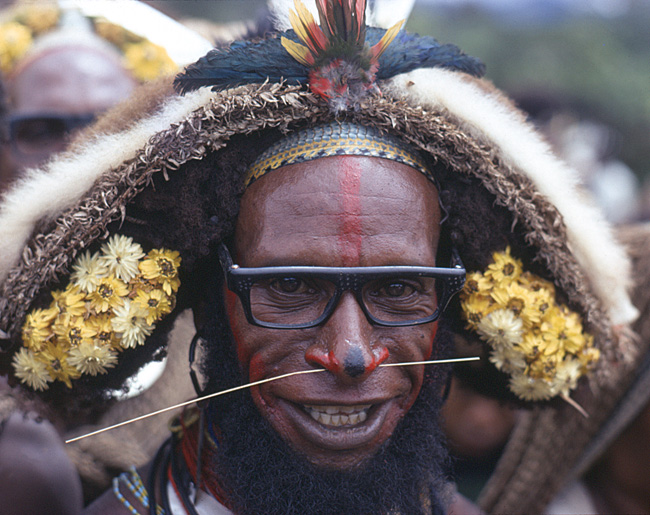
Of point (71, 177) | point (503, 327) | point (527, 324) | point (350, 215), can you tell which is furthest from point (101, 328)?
point (527, 324)

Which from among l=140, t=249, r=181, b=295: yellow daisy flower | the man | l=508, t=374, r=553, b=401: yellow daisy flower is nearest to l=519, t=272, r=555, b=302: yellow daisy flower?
the man

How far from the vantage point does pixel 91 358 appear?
2.30 meters

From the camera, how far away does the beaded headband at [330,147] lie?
7.34 feet

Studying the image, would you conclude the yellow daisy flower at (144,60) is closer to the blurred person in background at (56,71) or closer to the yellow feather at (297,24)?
the blurred person in background at (56,71)

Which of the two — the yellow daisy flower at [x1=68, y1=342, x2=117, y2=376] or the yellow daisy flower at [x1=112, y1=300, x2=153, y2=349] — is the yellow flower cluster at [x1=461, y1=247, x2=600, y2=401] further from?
the yellow daisy flower at [x1=68, y1=342, x2=117, y2=376]

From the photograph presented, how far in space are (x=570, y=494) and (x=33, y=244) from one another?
10.9 ft

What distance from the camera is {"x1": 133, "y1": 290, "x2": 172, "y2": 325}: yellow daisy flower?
230 centimetres

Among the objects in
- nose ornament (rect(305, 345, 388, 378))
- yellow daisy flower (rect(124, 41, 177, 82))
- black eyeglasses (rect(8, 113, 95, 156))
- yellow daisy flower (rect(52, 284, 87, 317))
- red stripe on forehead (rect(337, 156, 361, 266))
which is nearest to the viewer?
nose ornament (rect(305, 345, 388, 378))

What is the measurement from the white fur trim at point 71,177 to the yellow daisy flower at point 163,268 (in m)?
0.33

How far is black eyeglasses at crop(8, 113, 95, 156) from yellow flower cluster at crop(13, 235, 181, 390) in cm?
268

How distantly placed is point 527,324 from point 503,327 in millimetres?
105

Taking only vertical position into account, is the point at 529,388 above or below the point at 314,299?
below

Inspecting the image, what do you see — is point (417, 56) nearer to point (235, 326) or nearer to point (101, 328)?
point (235, 326)

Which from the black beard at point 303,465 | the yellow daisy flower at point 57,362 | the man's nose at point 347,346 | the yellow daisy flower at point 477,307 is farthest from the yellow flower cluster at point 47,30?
the man's nose at point 347,346
